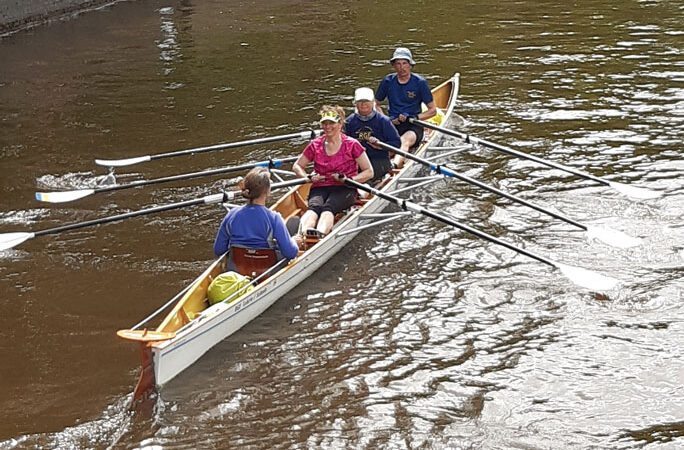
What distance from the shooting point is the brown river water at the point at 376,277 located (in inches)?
317

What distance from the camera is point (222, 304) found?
9047 mm

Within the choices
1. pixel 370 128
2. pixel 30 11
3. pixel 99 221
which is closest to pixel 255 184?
pixel 99 221

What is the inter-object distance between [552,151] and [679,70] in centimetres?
574

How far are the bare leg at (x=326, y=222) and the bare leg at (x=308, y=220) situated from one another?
0.09 meters

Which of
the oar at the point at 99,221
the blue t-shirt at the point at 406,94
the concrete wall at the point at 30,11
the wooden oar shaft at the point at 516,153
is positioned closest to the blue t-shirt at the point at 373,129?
the wooden oar shaft at the point at 516,153

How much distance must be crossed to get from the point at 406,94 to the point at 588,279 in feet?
16.7

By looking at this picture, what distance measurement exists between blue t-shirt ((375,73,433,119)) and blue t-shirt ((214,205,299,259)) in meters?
5.02

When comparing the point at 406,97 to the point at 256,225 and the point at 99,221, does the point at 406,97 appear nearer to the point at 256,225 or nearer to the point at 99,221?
the point at 256,225

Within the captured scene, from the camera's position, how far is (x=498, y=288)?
1038 centimetres

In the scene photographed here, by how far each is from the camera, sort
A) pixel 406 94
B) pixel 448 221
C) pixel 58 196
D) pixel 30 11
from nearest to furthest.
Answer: pixel 448 221 < pixel 58 196 < pixel 406 94 < pixel 30 11

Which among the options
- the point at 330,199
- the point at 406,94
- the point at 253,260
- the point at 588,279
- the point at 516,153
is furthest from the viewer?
the point at 406,94

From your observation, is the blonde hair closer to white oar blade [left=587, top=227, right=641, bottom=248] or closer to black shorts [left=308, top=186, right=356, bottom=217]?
black shorts [left=308, top=186, right=356, bottom=217]

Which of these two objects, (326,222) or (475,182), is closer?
(326,222)

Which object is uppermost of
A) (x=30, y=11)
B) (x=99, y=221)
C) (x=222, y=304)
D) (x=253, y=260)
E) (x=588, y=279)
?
(x=30, y=11)
